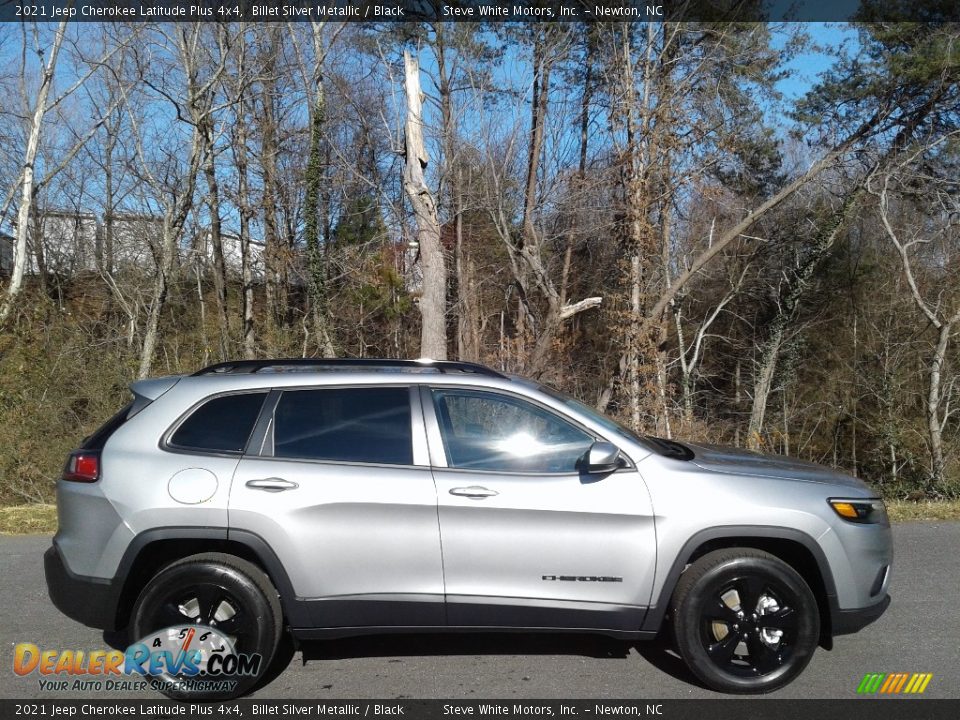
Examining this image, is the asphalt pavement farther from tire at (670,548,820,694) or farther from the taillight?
the taillight

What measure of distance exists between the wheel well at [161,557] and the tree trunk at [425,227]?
1183cm

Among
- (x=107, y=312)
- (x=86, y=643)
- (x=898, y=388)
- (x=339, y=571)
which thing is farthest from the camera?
(x=107, y=312)

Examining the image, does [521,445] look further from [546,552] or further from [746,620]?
[746,620]

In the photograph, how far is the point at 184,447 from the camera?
13.9 feet

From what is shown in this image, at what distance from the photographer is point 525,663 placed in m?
4.45

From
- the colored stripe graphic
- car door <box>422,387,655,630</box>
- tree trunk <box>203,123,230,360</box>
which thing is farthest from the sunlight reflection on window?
tree trunk <box>203,123,230,360</box>

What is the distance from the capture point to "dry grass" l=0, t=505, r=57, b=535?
7977 millimetres

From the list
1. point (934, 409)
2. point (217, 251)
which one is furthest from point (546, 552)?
point (217, 251)

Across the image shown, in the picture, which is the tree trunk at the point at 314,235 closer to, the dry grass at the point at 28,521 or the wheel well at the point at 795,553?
the dry grass at the point at 28,521

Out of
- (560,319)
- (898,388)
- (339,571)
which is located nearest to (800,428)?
(898,388)

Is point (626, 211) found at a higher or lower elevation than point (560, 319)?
higher

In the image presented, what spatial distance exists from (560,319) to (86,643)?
15.3 metres

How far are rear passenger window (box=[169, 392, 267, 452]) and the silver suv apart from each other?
3 cm

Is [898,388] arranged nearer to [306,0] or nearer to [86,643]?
[306,0]
